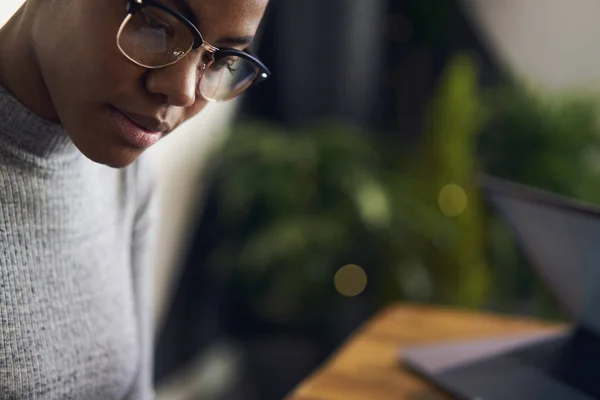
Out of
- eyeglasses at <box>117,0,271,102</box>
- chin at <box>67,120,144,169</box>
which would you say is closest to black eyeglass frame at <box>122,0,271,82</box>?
eyeglasses at <box>117,0,271,102</box>

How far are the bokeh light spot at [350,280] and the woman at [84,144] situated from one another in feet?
3.85

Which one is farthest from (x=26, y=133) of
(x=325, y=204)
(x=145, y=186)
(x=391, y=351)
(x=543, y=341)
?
(x=325, y=204)

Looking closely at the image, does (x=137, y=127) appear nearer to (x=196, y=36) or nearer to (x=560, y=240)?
(x=196, y=36)

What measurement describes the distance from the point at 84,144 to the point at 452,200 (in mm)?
1580

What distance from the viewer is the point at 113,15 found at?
1.95 ft

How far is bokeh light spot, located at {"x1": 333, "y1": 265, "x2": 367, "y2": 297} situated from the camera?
2.06 meters

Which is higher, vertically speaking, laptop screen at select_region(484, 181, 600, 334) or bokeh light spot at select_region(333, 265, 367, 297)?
laptop screen at select_region(484, 181, 600, 334)

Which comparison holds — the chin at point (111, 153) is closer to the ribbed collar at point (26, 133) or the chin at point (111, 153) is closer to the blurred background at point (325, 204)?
the ribbed collar at point (26, 133)

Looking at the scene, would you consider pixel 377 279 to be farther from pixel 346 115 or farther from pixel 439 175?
pixel 346 115

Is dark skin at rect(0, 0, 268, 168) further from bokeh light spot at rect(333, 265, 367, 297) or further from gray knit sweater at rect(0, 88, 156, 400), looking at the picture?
bokeh light spot at rect(333, 265, 367, 297)

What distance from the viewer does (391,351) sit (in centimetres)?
107

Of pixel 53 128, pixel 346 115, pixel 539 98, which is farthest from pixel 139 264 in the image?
pixel 539 98

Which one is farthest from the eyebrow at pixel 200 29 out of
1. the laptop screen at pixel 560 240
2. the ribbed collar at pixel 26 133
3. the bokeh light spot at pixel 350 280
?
the bokeh light spot at pixel 350 280

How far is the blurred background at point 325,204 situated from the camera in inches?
77.2
